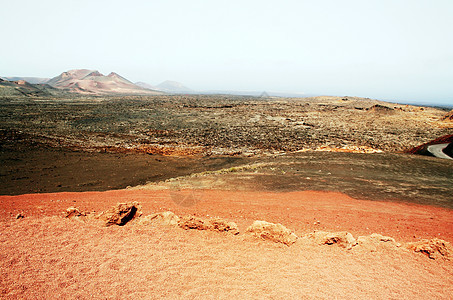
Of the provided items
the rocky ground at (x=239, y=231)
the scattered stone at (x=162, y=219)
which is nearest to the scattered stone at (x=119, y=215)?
the rocky ground at (x=239, y=231)

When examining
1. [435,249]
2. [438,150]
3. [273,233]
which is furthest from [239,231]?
[438,150]

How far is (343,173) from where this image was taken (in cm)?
1147

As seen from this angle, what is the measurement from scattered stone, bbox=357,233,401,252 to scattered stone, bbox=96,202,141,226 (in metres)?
5.44

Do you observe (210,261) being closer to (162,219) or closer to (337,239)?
(162,219)

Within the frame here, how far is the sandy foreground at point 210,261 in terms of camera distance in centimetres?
399

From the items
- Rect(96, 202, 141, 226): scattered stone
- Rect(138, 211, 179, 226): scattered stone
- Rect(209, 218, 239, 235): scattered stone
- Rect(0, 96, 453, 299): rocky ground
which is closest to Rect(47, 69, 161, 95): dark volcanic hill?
Rect(0, 96, 453, 299): rocky ground

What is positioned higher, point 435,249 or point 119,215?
point 435,249

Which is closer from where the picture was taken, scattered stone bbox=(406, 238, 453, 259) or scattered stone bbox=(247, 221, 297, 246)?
scattered stone bbox=(406, 238, 453, 259)

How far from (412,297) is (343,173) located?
8064mm

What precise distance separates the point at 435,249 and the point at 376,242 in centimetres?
103

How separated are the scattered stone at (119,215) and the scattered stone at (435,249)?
21.3ft

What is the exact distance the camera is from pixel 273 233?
218 inches

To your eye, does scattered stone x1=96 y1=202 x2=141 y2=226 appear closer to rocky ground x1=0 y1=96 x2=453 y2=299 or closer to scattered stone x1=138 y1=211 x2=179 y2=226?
rocky ground x1=0 y1=96 x2=453 y2=299

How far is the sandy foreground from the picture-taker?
157 inches
